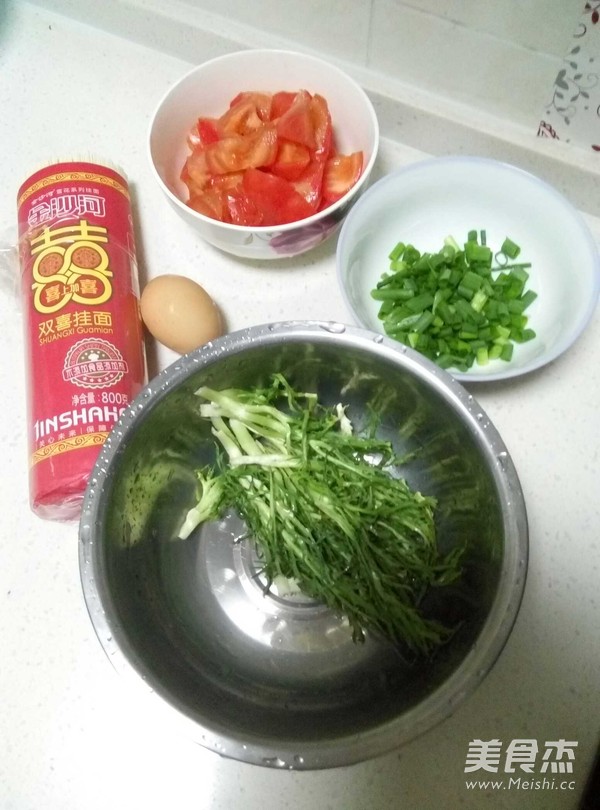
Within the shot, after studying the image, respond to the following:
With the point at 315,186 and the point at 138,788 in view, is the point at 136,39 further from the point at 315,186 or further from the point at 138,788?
the point at 138,788

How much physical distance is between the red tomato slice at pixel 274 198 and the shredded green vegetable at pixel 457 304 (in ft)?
0.47

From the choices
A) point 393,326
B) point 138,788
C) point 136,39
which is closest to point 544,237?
point 393,326

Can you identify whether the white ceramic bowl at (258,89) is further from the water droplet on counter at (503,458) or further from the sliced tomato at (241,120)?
the water droplet on counter at (503,458)

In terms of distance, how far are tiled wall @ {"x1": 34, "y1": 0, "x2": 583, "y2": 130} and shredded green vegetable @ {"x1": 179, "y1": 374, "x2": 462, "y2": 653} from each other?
1.50ft

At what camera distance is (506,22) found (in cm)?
77

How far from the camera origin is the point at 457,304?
0.86 m

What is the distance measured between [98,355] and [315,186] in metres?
0.34

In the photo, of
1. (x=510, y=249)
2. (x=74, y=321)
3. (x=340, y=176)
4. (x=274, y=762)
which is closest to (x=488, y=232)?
(x=510, y=249)

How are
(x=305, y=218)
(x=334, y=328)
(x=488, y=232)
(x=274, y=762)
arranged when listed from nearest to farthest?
(x=274, y=762) → (x=334, y=328) → (x=305, y=218) → (x=488, y=232)

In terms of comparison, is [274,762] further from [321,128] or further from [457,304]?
[321,128]

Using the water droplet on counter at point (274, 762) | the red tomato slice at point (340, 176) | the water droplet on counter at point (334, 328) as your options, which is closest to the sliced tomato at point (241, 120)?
the red tomato slice at point (340, 176)

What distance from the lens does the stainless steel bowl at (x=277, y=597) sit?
0.61 meters

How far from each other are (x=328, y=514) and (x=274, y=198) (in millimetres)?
390

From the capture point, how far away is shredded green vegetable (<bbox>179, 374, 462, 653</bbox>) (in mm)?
715
